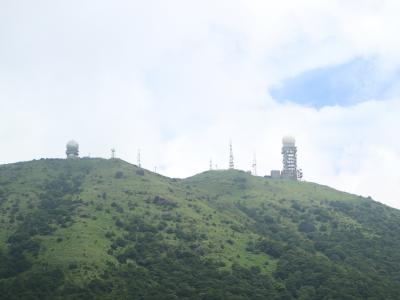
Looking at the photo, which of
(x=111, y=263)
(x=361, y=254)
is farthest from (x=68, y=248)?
(x=361, y=254)

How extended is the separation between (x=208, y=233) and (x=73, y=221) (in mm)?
36203

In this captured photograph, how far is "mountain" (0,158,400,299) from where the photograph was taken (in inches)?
5315

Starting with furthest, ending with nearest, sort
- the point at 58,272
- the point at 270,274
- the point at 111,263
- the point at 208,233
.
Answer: the point at 208,233 → the point at 270,274 → the point at 111,263 → the point at 58,272

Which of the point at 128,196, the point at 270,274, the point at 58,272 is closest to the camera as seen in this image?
the point at 58,272

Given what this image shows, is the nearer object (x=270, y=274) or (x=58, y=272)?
(x=58, y=272)

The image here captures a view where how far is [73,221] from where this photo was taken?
166 metres

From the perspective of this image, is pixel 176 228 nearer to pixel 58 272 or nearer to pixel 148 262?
pixel 148 262

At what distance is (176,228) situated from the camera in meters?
174

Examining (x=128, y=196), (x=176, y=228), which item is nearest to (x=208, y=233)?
(x=176, y=228)

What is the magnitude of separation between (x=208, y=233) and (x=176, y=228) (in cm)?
889

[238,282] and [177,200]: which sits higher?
[177,200]

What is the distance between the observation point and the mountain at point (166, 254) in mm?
135000

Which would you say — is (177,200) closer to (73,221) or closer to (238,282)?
(73,221)

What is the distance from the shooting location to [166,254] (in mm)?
156125
